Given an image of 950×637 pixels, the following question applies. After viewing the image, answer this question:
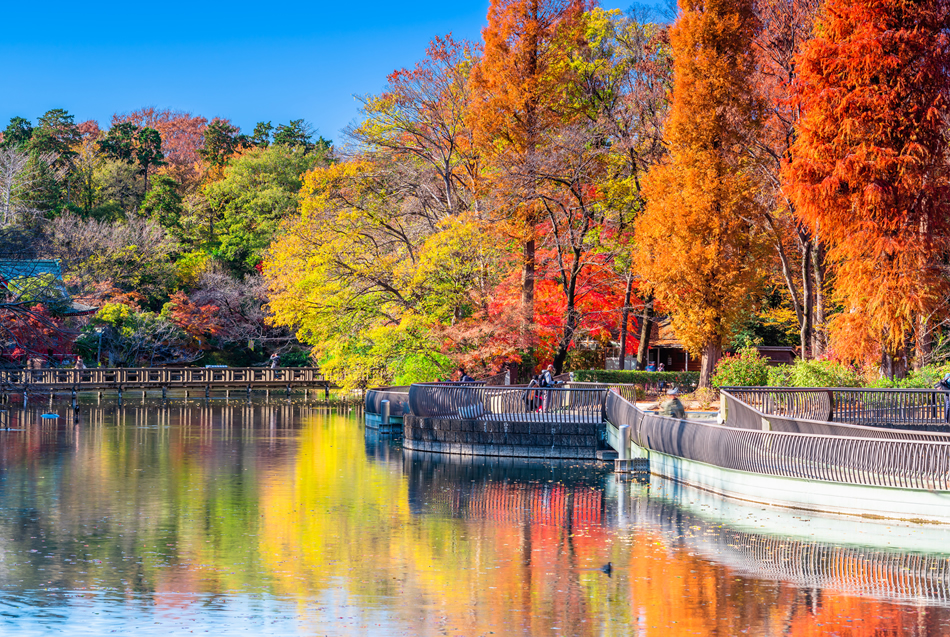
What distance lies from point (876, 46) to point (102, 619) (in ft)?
90.0

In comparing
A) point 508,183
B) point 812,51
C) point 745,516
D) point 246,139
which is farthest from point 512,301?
point 246,139

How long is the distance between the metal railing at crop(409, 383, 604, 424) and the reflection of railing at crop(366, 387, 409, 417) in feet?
15.9

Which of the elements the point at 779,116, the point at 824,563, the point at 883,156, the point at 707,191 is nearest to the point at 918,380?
the point at 883,156

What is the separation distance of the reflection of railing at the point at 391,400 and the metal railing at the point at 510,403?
4.85 m

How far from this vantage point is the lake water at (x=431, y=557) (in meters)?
11.5

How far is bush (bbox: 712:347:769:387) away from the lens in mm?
35156

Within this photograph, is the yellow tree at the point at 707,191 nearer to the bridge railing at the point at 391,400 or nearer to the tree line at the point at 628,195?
the tree line at the point at 628,195

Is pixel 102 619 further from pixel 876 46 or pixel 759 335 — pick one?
pixel 759 335

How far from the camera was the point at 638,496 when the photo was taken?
21.7 metres

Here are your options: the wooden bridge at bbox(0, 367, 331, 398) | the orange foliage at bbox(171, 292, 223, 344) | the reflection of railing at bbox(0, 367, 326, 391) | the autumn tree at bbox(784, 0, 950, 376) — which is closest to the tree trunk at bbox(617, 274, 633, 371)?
the autumn tree at bbox(784, 0, 950, 376)

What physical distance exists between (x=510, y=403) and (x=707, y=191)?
13834 millimetres

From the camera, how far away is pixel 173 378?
5934 cm

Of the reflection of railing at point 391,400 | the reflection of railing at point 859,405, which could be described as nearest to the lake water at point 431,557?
the reflection of railing at point 859,405

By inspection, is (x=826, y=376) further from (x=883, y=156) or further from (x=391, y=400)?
(x=391, y=400)
